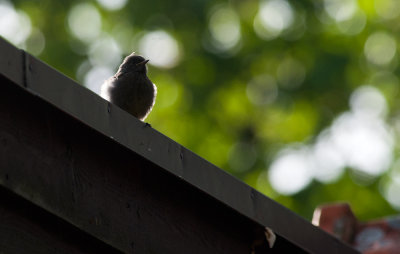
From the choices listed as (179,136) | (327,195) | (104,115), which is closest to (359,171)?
(327,195)

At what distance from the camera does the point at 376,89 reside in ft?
50.6

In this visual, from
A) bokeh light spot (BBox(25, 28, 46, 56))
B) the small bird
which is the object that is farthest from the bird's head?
bokeh light spot (BBox(25, 28, 46, 56))

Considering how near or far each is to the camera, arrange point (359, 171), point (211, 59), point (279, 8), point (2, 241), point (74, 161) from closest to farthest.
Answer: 1. point (2, 241)
2. point (74, 161)
3. point (359, 171)
4. point (211, 59)
5. point (279, 8)

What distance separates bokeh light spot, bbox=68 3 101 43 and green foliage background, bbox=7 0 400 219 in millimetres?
183

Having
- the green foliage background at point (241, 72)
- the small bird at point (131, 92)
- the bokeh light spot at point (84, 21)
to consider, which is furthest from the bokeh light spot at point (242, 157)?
the small bird at point (131, 92)

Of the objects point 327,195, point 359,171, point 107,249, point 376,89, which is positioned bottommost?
point 107,249

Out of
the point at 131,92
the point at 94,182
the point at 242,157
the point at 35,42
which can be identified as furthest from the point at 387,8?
the point at 94,182

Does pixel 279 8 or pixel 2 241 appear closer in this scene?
pixel 2 241

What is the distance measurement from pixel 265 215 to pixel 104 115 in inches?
40.5

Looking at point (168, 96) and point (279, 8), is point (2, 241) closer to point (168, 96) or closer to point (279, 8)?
point (168, 96)

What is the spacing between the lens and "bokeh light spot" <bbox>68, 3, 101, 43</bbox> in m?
15.6

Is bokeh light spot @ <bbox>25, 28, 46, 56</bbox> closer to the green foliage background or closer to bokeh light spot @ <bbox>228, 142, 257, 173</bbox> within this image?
the green foliage background

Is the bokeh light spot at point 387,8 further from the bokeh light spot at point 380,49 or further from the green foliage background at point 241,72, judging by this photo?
the bokeh light spot at point 380,49

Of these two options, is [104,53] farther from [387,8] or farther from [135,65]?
[135,65]
